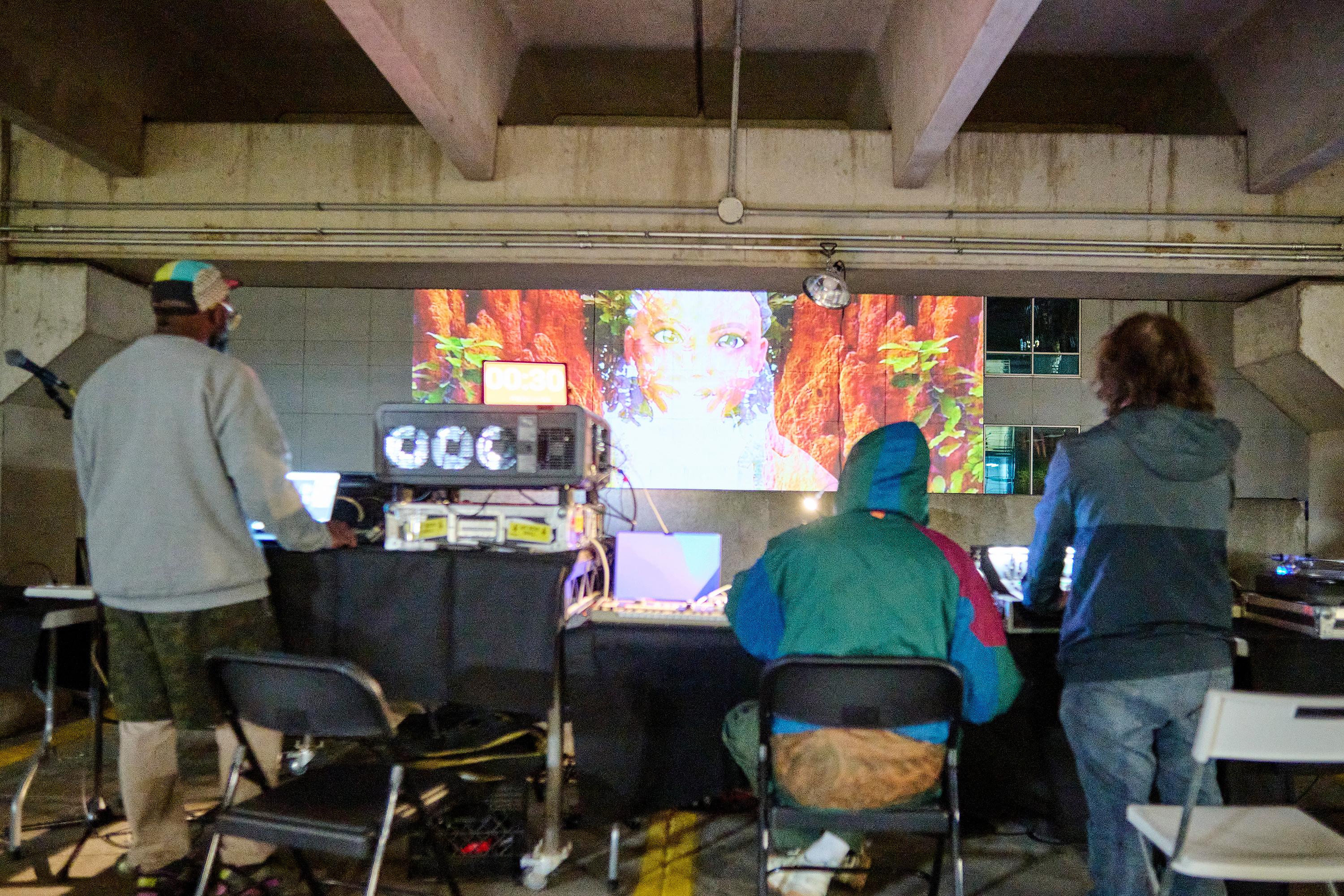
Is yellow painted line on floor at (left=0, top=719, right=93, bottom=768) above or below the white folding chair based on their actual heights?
below

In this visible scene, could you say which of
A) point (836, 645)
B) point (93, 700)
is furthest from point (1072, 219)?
point (93, 700)

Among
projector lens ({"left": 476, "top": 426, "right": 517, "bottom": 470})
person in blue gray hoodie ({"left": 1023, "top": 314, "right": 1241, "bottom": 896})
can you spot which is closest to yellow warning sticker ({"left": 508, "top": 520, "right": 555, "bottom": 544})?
projector lens ({"left": 476, "top": 426, "right": 517, "bottom": 470})

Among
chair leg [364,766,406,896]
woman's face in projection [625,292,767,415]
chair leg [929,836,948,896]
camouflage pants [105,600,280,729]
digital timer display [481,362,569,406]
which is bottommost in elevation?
chair leg [929,836,948,896]

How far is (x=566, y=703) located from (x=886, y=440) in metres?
1.26

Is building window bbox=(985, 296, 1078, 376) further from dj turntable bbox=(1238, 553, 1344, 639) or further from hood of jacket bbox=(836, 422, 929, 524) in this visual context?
hood of jacket bbox=(836, 422, 929, 524)

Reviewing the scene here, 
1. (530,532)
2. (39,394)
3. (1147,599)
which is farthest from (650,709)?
(39,394)

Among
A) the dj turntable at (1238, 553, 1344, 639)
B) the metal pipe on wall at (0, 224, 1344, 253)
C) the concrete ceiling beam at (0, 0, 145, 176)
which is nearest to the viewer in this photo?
the dj turntable at (1238, 553, 1344, 639)

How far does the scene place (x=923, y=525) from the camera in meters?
2.05

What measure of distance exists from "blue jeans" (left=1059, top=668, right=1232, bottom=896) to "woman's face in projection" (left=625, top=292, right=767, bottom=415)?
4756 millimetres

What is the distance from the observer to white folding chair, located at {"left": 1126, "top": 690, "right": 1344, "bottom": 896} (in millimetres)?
1500

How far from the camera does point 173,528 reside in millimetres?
2029

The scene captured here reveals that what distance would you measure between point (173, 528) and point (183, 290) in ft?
2.16

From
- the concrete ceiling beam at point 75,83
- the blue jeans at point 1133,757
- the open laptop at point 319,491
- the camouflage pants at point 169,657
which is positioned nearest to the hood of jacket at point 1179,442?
the blue jeans at point 1133,757

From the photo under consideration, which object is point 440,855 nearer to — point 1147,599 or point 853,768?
point 853,768
